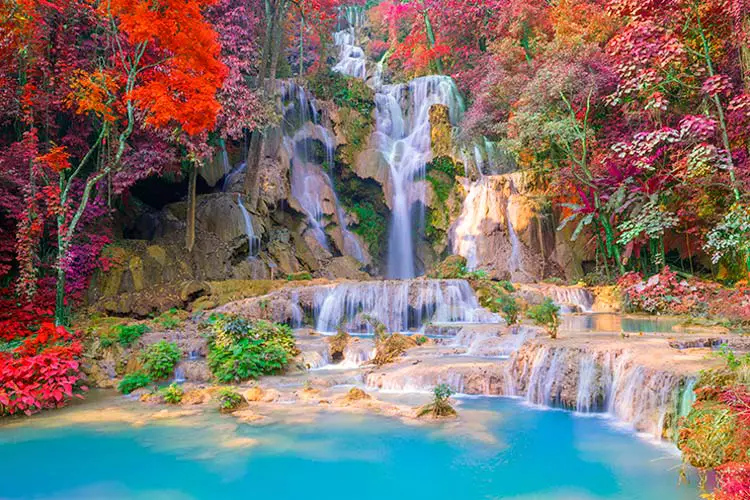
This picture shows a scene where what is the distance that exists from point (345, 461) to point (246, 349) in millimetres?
4053

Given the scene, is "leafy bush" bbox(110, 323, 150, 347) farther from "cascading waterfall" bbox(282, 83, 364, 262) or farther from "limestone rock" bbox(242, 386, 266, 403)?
"cascading waterfall" bbox(282, 83, 364, 262)

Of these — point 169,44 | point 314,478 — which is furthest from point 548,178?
point 314,478

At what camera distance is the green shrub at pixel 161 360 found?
26.8ft

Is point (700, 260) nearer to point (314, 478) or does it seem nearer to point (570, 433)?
point (570, 433)

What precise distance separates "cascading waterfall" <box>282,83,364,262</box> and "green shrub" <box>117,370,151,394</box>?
439 inches

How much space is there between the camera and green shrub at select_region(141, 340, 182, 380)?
8172 mm

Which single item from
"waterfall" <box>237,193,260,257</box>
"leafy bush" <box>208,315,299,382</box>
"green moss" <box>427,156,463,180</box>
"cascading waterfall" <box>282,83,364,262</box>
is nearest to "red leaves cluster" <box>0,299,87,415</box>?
"leafy bush" <box>208,315,299,382</box>

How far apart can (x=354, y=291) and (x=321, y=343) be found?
114 inches

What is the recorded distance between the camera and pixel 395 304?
12.5m

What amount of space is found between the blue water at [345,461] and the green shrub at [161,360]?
2.20 m

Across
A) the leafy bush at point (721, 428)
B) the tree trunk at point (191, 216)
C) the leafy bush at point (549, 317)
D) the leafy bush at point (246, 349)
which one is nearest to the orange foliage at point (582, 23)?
the leafy bush at point (549, 317)

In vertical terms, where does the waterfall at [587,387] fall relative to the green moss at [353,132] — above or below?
below

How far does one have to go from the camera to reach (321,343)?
389 inches

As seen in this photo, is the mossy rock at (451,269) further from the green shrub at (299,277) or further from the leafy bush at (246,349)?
the leafy bush at (246,349)
